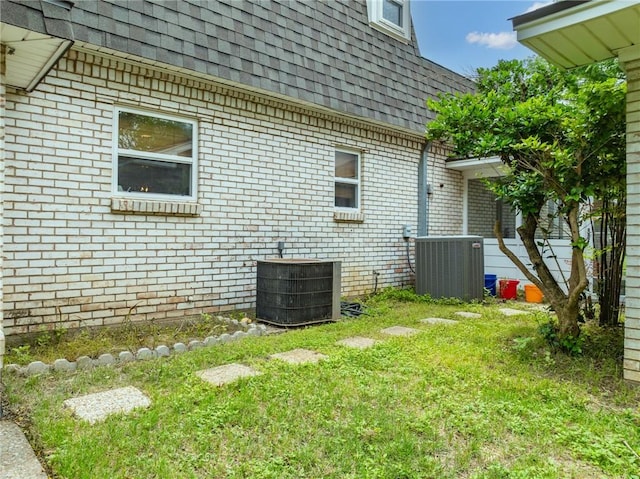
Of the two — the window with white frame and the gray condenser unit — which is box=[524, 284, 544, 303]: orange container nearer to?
the gray condenser unit

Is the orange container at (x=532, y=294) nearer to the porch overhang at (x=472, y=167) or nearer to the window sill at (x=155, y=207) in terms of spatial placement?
the porch overhang at (x=472, y=167)

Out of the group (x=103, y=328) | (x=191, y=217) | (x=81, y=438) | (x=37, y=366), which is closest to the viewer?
(x=81, y=438)

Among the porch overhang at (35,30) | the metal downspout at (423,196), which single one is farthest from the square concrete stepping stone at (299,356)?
the metal downspout at (423,196)

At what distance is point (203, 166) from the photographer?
5809 mm

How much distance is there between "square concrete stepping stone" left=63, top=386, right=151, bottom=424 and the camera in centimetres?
280

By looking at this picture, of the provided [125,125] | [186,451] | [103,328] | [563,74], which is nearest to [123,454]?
[186,451]

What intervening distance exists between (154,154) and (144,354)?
2.55 m

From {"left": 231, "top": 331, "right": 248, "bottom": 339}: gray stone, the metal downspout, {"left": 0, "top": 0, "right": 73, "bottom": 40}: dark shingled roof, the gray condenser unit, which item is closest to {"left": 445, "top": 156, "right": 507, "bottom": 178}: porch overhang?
the metal downspout

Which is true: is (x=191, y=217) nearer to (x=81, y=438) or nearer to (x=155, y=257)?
(x=155, y=257)

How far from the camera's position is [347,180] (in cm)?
781

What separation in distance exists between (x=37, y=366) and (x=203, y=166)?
309 centimetres

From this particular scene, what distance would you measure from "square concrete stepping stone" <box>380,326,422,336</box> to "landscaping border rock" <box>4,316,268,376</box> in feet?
4.85

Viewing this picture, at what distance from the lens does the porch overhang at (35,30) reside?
288cm

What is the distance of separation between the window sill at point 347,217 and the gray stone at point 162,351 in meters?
3.89
